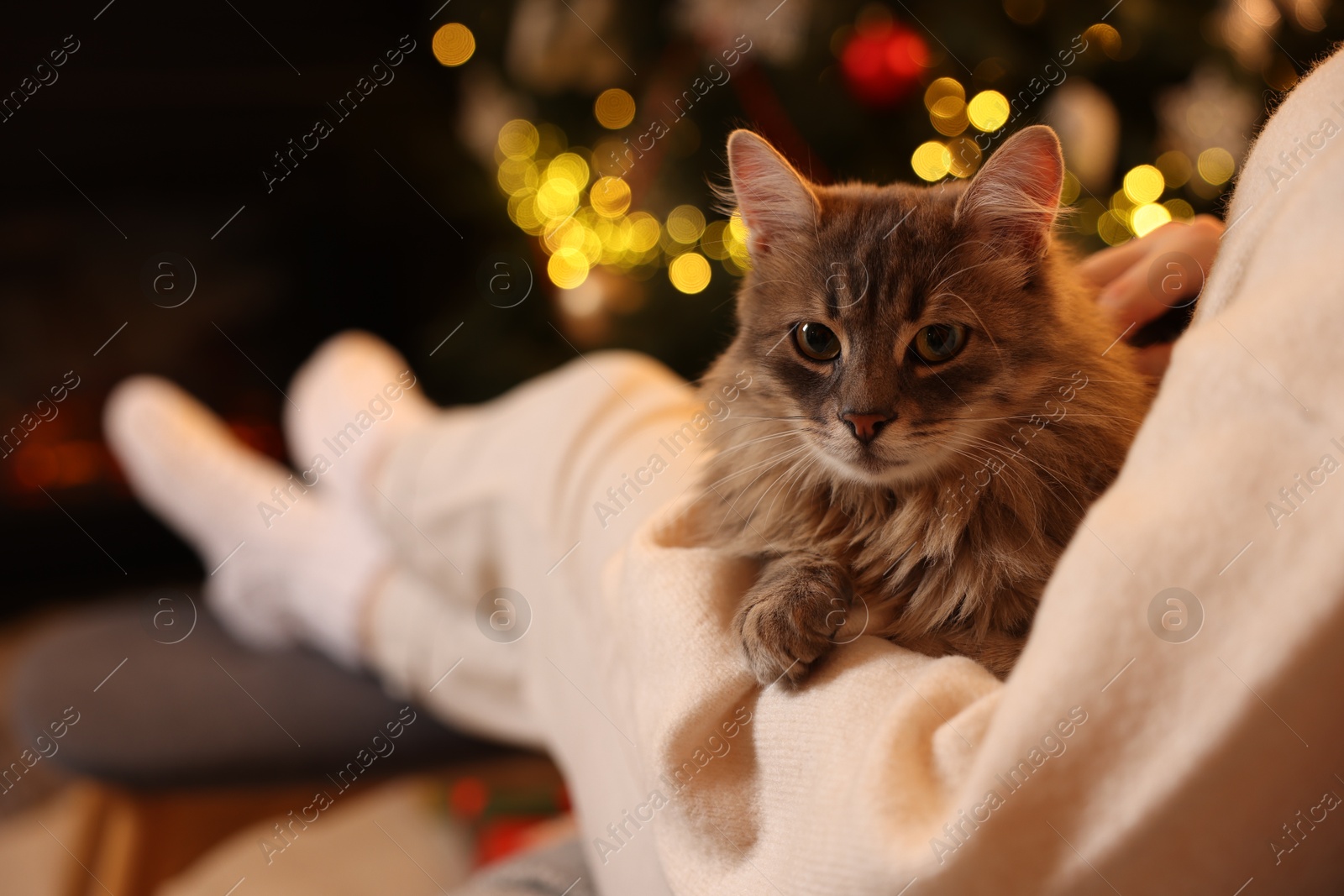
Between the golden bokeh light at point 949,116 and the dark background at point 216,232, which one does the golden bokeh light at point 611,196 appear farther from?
the golden bokeh light at point 949,116

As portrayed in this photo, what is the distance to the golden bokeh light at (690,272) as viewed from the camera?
2.13 meters

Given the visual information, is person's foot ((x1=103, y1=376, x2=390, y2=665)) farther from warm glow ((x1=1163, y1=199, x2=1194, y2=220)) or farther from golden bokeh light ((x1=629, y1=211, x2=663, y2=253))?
warm glow ((x1=1163, y1=199, x2=1194, y2=220))

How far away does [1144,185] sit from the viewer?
5.87ft

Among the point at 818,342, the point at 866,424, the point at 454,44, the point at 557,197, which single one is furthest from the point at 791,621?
the point at 454,44

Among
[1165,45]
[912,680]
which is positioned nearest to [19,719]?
[912,680]

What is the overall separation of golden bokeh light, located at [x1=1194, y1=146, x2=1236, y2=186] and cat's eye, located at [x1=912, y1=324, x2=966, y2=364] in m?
1.25

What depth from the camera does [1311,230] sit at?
57 centimetres

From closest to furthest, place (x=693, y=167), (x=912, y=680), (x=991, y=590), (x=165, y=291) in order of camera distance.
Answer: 1. (x=912, y=680)
2. (x=991, y=590)
3. (x=693, y=167)
4. (x=165, y=291)

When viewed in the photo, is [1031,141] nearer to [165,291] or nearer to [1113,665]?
[1113,665]

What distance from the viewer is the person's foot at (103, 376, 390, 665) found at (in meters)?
1.76

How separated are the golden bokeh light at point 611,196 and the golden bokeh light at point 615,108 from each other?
0.15m

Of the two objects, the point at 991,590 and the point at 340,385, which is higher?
the point at 340,385

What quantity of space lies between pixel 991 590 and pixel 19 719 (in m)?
1.81

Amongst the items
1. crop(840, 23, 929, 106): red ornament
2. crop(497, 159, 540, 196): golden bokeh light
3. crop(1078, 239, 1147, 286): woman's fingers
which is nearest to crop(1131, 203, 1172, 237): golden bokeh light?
crop(840, 23, 929, 106): red ornament
